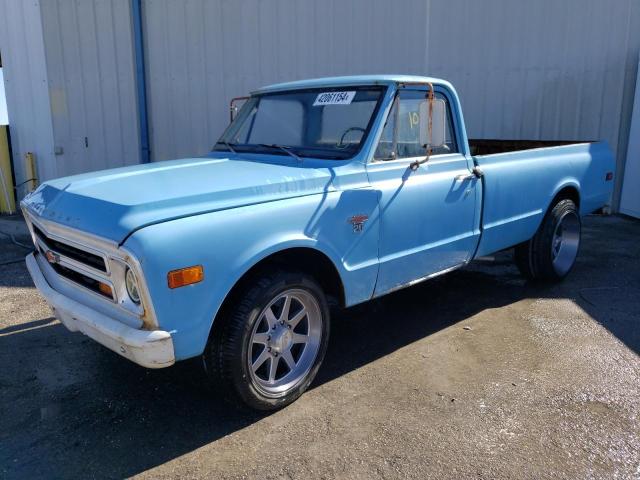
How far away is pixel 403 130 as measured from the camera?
386 cm

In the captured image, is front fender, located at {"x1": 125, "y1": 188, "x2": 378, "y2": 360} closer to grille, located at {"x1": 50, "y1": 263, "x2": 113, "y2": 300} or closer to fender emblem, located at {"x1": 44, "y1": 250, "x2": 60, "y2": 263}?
grille, located at {"x1": 50, "y1": 263, "x2": 113, "y2": 300}

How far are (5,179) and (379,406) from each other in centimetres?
843

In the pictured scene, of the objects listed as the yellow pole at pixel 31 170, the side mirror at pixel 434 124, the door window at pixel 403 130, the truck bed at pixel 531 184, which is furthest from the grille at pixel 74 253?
the yellow pole at pixel 31 170

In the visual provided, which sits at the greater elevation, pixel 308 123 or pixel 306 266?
pixel 308 123

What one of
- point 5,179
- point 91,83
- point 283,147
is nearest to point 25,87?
point 91,83

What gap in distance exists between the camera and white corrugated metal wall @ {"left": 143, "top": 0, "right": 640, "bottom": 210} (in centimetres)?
862

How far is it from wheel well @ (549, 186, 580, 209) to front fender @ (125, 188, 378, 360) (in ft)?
8.94

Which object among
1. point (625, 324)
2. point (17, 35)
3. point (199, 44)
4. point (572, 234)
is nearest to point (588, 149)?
point (572, 234)

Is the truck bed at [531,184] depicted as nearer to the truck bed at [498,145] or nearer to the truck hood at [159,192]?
the truck bed at [498,145]

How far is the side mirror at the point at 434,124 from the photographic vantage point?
3686 mm

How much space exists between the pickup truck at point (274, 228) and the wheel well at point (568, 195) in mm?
696

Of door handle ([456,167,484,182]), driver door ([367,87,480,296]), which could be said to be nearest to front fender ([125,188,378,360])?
driver door ([367,87,480,296])

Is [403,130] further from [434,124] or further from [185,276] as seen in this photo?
[185,276]

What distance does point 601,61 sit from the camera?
8594mm
